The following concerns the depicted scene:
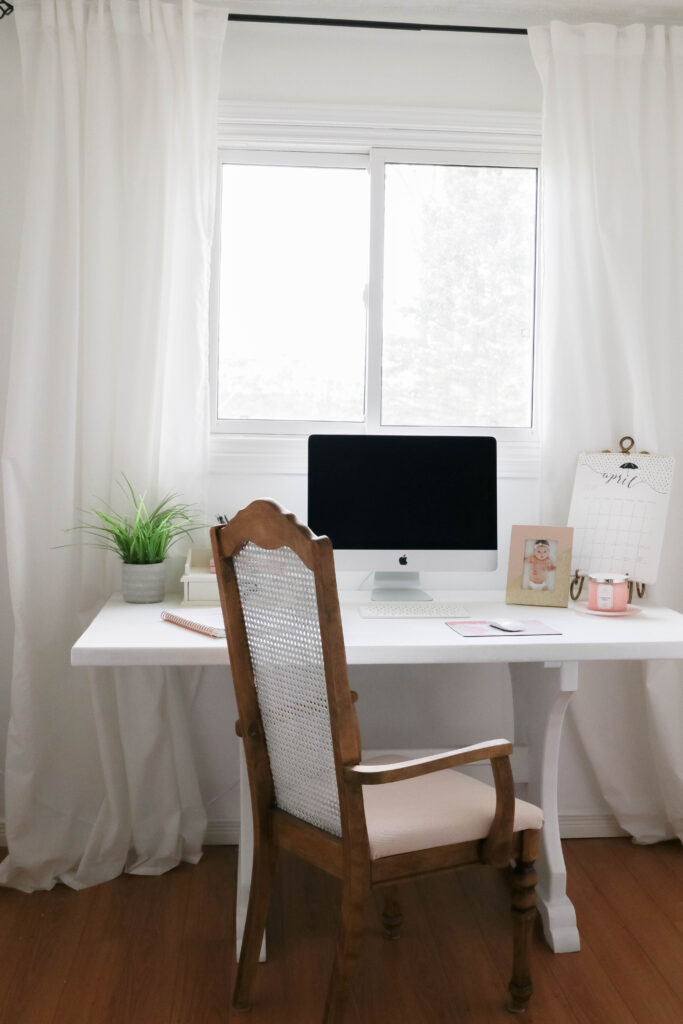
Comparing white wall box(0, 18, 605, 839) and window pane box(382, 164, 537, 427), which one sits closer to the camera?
white wall box(0, 18, 605, 839)

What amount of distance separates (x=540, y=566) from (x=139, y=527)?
3.65 feet

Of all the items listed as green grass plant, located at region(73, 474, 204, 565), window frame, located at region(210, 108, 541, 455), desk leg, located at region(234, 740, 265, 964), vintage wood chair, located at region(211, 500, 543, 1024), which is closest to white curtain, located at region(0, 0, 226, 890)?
green grass plant, located at region(73, 474, 204, 565)

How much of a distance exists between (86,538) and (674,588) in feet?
5.77

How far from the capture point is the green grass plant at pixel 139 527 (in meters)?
2.51

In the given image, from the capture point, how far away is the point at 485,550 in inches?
103

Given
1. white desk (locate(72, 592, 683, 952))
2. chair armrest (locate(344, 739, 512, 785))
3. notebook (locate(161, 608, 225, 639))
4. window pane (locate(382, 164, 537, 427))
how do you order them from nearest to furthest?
chair armrest (locate(344, 739, 512, 785)) < white desk (locate(72, 592, 683, 952)) < notebook (locate(161, 608, 225, 639)) < window pane (locate(382, 164, 537, 427))

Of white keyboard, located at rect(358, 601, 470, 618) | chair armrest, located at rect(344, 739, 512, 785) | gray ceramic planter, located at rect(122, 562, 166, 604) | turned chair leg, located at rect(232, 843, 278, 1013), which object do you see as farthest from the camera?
gray ceramic planter, located at rect(122, 562, 166, 604)

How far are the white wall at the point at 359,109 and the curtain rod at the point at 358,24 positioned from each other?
0.14 feet

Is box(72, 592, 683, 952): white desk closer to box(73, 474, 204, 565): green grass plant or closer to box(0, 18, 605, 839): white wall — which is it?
box(73, 474, 204, 565): green grass plant

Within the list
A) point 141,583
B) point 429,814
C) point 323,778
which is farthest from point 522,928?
point 141,583

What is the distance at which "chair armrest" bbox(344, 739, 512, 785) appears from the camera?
5.24 ft

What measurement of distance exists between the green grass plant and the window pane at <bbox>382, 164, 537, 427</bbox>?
73 cm

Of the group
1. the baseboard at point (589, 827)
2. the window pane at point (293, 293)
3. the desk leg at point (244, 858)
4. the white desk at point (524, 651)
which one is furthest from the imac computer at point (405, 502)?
the baseboard at point (589, 827)

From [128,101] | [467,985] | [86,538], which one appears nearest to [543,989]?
[467,985]
